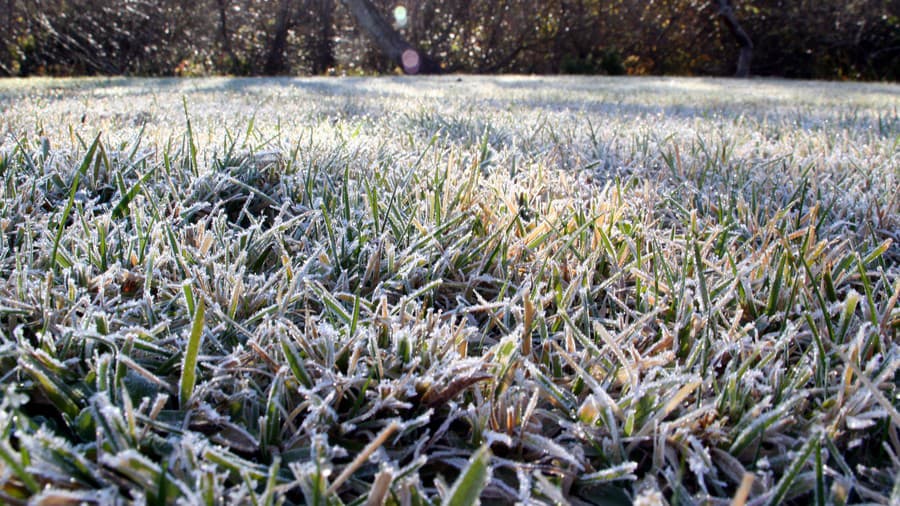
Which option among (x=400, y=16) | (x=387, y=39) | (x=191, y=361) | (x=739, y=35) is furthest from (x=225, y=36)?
(x=191, y=361)

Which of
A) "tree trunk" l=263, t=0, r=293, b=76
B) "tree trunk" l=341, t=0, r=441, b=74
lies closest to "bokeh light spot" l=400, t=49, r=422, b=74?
"tree trunk" l=341, t=0, r=441, b=74

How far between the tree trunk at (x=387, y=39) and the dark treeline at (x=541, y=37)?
0.28 meters

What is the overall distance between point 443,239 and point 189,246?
466mm

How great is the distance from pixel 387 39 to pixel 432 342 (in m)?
11.5

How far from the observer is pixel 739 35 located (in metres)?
11.9

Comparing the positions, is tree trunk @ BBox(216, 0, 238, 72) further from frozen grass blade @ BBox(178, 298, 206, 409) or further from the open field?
frozen grass blade @ BBox(178, 298, 206, 409)

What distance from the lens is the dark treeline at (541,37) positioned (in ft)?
39.5

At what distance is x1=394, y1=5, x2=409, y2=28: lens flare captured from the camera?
1269 centimetres

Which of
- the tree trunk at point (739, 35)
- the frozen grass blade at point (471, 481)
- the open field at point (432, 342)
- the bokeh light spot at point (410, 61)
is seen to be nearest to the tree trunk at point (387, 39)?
the bokeh light spot at point (410, 61)

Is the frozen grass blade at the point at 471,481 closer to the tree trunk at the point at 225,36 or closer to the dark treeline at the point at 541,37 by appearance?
the dark treeline at the point at 541,37

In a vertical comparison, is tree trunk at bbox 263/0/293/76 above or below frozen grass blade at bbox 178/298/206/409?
above

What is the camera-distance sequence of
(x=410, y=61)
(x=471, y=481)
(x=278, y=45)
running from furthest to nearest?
(x=278, y=45) → (x=410, y=61) → (x=471, y=481)

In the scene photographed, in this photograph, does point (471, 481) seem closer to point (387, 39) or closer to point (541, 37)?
point (387, 39)

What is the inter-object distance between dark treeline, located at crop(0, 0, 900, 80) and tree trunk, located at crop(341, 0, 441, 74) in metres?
0.28
